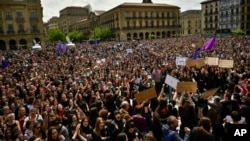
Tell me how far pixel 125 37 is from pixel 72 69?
56.5 meters

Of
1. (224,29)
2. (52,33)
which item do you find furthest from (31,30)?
(224,29)

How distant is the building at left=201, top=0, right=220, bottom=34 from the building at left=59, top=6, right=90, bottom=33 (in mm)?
64686

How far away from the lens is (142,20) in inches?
3017

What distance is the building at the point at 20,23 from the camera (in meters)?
55.0

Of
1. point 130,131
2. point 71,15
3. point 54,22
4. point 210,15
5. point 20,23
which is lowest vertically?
point 130,131

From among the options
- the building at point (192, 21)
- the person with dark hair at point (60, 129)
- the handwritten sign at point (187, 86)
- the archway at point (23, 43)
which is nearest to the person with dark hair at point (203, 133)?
the person with dark hair at point (60, 129)

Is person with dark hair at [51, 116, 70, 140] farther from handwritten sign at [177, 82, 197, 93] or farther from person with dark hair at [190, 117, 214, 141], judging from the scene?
handwritten sign at [177, 82, 197, 93]

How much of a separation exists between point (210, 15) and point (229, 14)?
9095 mm

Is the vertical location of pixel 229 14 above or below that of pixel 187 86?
above

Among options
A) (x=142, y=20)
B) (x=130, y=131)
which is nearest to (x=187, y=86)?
(x=130, y=131)

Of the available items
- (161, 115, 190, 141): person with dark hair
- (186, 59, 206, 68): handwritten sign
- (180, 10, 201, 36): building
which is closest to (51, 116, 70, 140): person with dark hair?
(161, 115, 190, 141): person with dark hair

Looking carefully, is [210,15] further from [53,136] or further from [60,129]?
[53,136]

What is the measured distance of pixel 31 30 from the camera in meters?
58.6

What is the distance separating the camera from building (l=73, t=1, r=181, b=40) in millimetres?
73562
